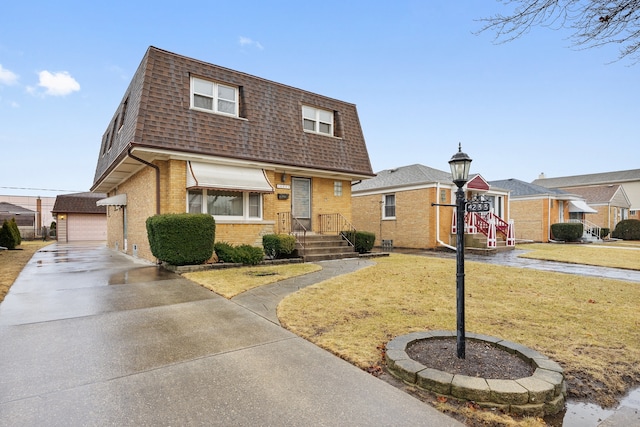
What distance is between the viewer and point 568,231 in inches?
938

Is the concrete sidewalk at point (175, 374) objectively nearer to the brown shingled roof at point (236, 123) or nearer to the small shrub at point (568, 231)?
the brown shingled roof at point (236, 123)

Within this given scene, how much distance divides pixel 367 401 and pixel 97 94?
2121 cm

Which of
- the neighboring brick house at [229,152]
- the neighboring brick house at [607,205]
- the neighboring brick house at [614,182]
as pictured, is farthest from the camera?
the neighboring brick house at [614,182]

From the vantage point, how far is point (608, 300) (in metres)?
6.44

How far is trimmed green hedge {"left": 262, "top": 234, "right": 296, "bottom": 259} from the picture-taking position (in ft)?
37.5

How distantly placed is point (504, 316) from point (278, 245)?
759 centimetres

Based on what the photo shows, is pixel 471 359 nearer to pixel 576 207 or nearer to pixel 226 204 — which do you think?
pixel 226 204

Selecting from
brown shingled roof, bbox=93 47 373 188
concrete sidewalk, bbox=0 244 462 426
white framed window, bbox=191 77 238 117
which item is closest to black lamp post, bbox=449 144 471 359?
concrete sidewalk, bbox=0 244 462 426

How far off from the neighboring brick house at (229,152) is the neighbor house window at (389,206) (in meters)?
5.26

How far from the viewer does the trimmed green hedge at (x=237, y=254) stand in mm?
10383

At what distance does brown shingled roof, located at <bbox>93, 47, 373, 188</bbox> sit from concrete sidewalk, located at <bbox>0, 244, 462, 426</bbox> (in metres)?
6.50

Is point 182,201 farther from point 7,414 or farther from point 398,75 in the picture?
point 398,75

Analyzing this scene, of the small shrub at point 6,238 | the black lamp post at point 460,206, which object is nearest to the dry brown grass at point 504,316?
the black lamp post at point 460,206

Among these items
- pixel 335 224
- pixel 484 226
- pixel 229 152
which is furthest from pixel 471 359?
pixel 484 226
